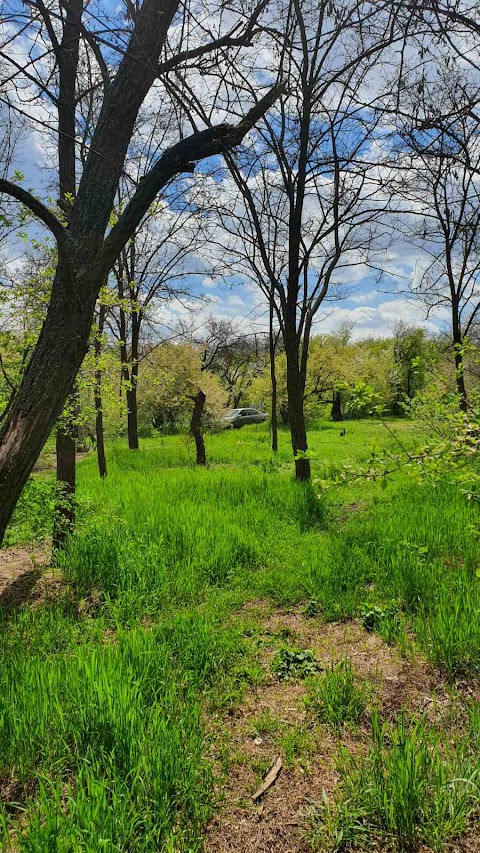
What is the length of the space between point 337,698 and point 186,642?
107cm

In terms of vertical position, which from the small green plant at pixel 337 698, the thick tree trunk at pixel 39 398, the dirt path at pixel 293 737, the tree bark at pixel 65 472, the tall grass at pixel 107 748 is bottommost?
the dirt path at pixel 293 737

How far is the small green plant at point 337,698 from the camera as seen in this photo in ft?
7.55

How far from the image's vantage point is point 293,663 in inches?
112

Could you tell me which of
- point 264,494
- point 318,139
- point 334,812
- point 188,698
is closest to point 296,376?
point 264,494

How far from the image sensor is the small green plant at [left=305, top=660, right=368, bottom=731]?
7.55 feet

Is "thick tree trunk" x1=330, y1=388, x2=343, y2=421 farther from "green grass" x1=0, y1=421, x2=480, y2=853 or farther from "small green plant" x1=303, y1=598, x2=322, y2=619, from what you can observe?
"small green plant" x1=303, y1=598, x2=322, y2=619

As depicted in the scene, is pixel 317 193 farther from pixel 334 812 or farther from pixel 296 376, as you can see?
pixel 334 812

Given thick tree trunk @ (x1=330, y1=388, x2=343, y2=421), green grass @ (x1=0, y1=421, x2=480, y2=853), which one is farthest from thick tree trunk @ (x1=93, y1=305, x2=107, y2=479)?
thick tree trunk @ (x1=330, y1=388, x2=343, y2=421)

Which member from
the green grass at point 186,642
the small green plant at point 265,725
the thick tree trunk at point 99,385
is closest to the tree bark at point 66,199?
the green grass at point 186,642

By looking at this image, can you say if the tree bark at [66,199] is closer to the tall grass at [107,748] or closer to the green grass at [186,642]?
the green grass at [186,642]

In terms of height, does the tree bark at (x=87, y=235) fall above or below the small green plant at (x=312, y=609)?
above

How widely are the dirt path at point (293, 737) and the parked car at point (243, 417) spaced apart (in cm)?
2314

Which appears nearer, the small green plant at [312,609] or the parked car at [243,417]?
the small green plant at [312,609]

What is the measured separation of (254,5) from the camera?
129 inches
